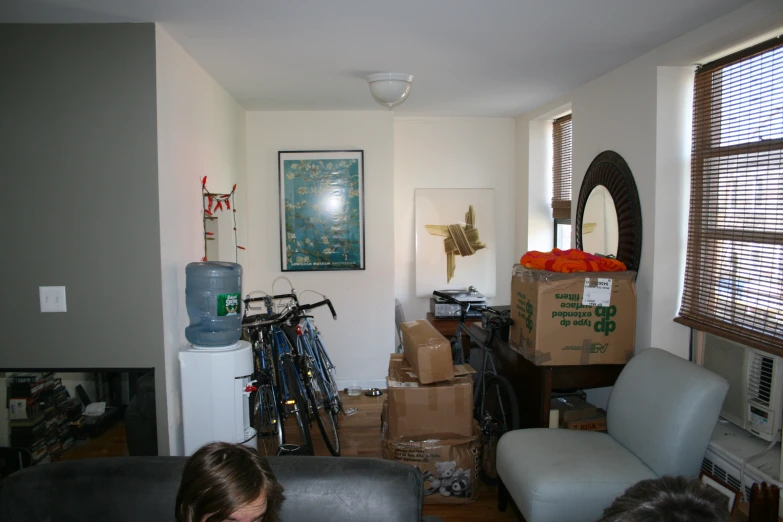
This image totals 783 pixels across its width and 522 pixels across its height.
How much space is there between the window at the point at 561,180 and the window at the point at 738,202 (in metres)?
1.77

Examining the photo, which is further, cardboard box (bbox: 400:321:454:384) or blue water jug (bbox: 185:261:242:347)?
cardboard box (bbox: 400:321:454:384)

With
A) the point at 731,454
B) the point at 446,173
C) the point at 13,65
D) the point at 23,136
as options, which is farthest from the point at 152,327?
the point at 446,173

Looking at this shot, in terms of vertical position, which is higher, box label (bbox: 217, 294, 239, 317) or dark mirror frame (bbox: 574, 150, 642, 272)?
dark mirror frame (bbox: 574, 150, 642, 272)

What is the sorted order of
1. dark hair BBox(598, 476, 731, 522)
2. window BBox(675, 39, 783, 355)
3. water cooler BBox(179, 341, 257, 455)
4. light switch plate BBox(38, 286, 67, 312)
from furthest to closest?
water cooler BBox(179, 341, 257, 455) → light switch plate BBox(38, 286, 67, 312) → window BBox(675, 39, 783, 355) → dark hair BBox(598, 476, 731, 522)

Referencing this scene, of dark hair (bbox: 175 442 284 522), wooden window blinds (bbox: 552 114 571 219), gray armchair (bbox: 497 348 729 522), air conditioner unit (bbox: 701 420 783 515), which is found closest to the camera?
dark hair (bbox: 175 442 284 522)

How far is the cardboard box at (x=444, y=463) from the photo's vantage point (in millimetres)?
2922

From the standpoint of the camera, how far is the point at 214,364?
2760 millimetres

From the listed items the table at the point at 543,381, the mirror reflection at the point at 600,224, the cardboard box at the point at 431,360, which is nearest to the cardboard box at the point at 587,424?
the table at the point at 543,381

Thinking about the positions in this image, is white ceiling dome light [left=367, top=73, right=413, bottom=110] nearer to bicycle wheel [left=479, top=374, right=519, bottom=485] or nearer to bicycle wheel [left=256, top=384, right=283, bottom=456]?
bicycle wheel [left=479, top=374, right=519, bottom=485]

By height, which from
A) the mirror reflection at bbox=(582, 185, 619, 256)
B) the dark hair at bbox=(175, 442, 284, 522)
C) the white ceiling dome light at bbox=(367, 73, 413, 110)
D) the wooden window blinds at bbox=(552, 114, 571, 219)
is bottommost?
the dark hair at bbox=(175, 442, 284, 522)

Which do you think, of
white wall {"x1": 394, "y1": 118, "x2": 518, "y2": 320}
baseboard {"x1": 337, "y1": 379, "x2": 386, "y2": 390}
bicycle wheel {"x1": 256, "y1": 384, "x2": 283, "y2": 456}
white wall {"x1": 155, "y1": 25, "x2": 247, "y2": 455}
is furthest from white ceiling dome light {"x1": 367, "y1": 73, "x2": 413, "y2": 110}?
baseboard {"x1": 337, "y1": 379, "x2": 386, "y2": 390}

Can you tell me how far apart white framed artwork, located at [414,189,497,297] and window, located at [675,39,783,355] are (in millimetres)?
2456

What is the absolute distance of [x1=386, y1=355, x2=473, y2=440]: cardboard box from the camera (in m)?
2.96

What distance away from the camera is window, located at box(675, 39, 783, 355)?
2.46m
